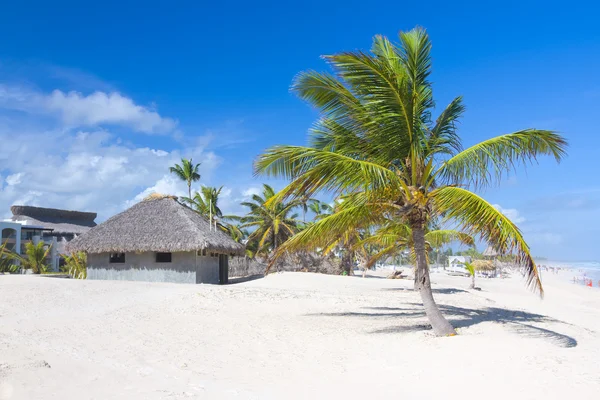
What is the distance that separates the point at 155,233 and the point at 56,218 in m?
27.0

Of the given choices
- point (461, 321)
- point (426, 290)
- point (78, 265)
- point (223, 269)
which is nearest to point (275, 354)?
point (426, 290)

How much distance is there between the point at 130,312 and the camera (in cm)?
1114

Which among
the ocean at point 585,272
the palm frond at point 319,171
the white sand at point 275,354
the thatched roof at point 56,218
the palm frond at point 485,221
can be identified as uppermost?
the thatched roof at point 56,218

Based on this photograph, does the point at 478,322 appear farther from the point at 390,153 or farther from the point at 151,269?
the point at 151,269

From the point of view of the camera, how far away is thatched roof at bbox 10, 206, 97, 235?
39134mm

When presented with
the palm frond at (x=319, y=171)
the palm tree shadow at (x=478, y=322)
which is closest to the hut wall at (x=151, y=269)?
the palm tree shadow at (x=478, y=322)

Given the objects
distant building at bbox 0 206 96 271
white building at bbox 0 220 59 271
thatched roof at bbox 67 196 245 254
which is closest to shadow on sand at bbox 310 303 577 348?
thatched roof at bbox 67 196 245 254

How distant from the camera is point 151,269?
19.5 metres

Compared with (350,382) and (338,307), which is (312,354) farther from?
(338,307)

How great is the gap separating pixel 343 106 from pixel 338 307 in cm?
641

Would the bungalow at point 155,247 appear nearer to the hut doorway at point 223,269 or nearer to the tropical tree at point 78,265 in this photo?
the hut doorway at point 223,269

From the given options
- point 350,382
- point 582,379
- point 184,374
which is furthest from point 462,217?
point 184,374

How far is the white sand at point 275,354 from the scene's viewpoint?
5.17 meters

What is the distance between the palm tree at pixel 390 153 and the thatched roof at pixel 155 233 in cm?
1075
